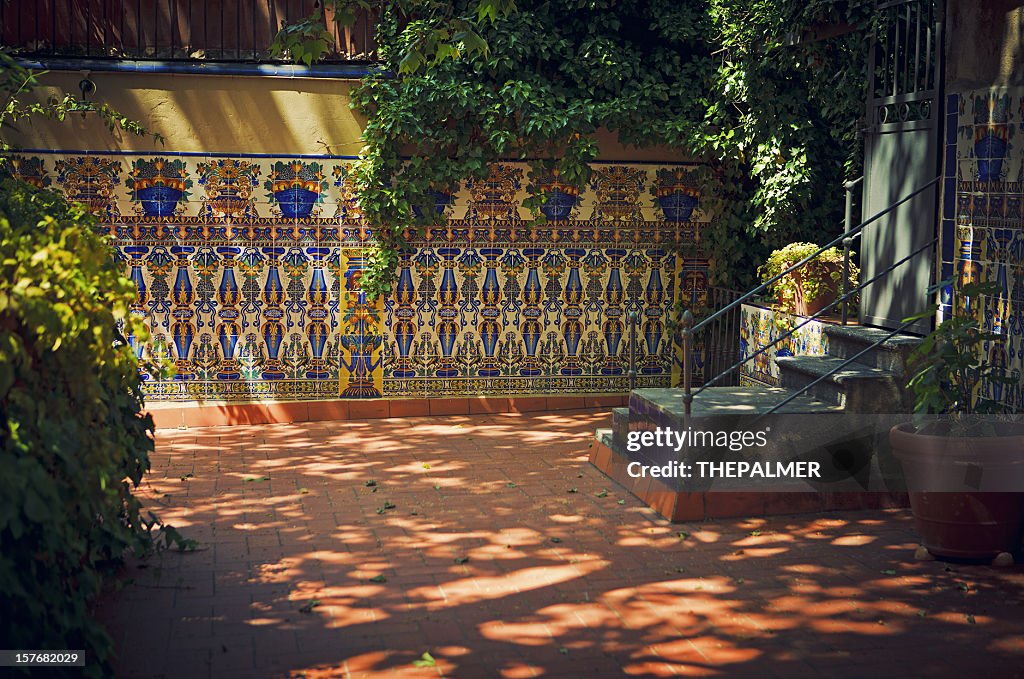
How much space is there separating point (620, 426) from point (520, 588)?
270 centimetres

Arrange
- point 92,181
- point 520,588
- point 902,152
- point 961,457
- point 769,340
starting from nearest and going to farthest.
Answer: point 520,588 → point 961,457 → point 902,152 → point 769,340 → point 92,181

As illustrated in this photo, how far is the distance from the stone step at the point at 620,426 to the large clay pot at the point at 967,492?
2.42 metres

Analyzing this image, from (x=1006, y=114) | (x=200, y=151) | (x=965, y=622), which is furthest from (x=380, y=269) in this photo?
(x=965, y=622)

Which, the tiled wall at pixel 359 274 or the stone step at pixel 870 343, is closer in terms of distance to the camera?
the stone step at pixel 870 343

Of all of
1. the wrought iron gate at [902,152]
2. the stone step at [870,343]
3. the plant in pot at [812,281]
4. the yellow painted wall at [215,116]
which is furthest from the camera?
the yellow painted wall at [215,116]

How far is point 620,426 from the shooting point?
335 inches

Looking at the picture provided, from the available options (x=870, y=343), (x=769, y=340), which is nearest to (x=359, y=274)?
(x=769, y=340)

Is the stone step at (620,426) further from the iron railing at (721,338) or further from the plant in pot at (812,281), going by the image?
the iron railing at (721,338)

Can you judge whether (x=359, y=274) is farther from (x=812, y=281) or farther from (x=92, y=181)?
(x=812, y=281)

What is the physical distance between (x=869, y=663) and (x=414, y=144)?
7093mm

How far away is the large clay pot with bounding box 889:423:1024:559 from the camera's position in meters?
6.19

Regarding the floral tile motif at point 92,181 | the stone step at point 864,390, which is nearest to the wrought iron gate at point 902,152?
the stone step at point 864,390

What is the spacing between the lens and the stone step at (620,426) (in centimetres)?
844

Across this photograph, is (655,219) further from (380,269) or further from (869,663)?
(869,663)
